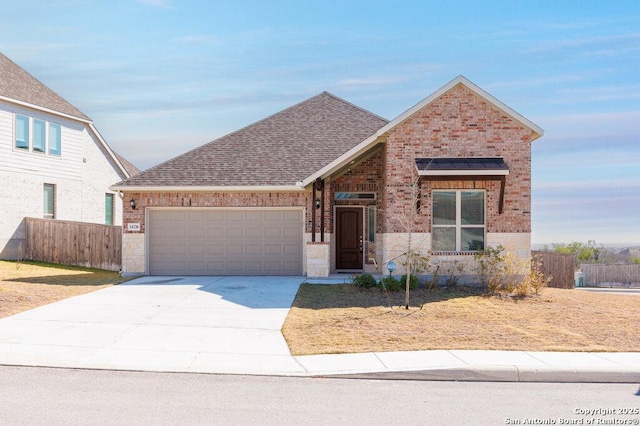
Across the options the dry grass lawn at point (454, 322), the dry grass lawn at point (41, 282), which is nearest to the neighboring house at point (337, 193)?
the dry grass lawn at point (41, 282)

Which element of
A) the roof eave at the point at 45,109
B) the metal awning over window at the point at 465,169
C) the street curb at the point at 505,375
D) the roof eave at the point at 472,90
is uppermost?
the roof eave at the point at 45,109

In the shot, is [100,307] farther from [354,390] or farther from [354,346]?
[354,390]

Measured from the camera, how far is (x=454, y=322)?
12805 millimetres

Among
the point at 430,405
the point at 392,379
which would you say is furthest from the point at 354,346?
the point at 430,405

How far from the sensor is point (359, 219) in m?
21.4

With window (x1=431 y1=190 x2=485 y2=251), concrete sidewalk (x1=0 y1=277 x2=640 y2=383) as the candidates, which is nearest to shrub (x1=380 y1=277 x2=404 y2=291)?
window (x1=431 y1=190 x2=485 y2=251)

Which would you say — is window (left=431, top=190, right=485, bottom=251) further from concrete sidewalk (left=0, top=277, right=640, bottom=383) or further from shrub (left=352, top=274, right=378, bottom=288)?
concrete sidewalk (left=0, top=277, right=640, bottom=383)

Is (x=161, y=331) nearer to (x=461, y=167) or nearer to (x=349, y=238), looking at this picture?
(x=461, y=167)

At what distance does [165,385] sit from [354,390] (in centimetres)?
252

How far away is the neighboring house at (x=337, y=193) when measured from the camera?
58.6 feet

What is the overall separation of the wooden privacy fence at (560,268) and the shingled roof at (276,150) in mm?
8357

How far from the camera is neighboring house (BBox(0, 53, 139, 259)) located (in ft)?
85.0

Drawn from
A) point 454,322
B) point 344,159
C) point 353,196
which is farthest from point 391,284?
point 353,196

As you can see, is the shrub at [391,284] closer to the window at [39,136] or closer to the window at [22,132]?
the window at [22,132]
